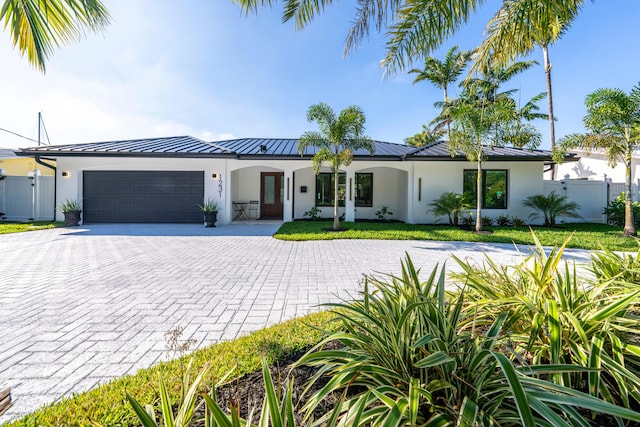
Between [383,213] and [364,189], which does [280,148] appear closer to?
[364,189]

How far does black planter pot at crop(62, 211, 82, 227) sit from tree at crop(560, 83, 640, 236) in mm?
19505

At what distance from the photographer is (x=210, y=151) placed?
40.1 ft

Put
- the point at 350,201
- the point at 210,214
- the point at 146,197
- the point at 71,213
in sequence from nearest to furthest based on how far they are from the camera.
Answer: the point at 71,213
the point at 210,214
the point at 146,197
the point at 350,201

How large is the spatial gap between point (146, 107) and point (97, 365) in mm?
12872

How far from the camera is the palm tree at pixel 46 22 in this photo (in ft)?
11.9

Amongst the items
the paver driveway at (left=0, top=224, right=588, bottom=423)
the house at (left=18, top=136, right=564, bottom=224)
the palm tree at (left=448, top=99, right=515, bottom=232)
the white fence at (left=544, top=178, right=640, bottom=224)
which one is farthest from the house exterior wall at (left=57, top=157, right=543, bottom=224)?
the paver driveway at (left=0, top=224, right=588, bottom=423)

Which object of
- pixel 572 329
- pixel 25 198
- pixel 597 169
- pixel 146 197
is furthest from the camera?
pixel 597 169

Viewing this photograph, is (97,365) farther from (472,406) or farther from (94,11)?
(94,11)

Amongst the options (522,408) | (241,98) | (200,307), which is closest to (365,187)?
(241,98)

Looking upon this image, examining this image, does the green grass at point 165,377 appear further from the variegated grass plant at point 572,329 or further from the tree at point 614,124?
the tree at point 614,124

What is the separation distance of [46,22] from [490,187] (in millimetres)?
15240

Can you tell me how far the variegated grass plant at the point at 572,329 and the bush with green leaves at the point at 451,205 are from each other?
32.6 feet

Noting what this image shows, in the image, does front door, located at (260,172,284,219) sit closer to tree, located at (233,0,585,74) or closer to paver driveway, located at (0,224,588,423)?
paver driveway, located at (0,224,588,423)

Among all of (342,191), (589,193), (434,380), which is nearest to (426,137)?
(589,193)
